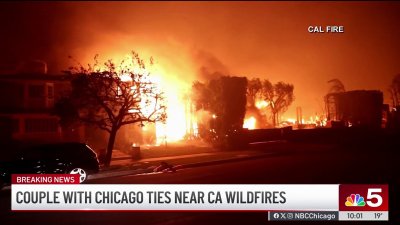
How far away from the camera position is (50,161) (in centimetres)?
1455

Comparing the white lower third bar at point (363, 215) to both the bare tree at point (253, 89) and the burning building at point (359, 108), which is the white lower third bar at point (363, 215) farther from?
the bare tree at point (253, 89)

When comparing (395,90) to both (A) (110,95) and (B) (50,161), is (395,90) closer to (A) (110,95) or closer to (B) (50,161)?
(A) (110,95)

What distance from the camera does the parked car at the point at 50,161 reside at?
1383 cm

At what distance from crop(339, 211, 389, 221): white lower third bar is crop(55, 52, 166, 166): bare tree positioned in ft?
46.8

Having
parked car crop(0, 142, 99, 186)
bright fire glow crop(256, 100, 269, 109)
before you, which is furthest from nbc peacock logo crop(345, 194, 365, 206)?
bright fire glow crop(256, 100, 269, 109)

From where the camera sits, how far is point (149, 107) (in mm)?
22953

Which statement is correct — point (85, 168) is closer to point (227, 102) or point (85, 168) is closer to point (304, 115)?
point (227, 102)

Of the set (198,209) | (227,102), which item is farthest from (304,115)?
(198,209)

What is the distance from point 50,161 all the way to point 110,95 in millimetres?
7063

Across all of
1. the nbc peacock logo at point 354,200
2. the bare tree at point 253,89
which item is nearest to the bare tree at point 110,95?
the nbc peacock logo at point 354,200

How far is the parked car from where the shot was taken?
45.4ft

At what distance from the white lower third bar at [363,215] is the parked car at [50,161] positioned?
35.1ft

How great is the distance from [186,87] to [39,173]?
31014 mm

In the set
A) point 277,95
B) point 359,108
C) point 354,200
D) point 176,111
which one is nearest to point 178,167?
point 354,200
